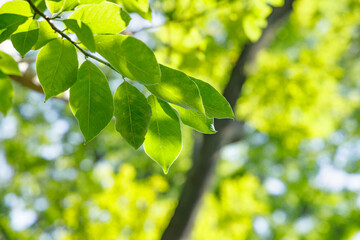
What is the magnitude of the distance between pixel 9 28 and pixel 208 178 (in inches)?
99.0

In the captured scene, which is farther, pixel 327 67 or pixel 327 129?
pixel 327 129

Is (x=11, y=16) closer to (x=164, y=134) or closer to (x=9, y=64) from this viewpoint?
(x=9, y=64)

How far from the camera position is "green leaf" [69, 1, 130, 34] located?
0.41m

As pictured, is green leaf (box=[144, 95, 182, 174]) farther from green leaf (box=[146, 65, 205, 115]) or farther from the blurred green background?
the blurred green background

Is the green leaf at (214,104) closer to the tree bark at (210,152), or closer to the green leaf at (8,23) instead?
the green leaf at (8,23)

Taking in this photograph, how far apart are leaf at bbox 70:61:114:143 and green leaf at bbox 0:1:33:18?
0.28 ft

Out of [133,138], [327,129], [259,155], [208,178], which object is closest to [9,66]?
[133,138]

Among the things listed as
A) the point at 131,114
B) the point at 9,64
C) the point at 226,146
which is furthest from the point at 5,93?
the point at 226,146

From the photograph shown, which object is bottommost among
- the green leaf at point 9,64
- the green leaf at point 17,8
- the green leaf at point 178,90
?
the green leaf at point 9,64

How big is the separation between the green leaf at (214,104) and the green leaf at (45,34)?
0.19 metres

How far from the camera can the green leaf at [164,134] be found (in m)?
0.49

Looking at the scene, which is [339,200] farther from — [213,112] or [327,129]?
[213,112]

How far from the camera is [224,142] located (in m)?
2.88

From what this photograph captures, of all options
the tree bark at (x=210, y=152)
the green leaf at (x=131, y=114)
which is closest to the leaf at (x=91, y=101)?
the green leaf at (x=131, y=114)
